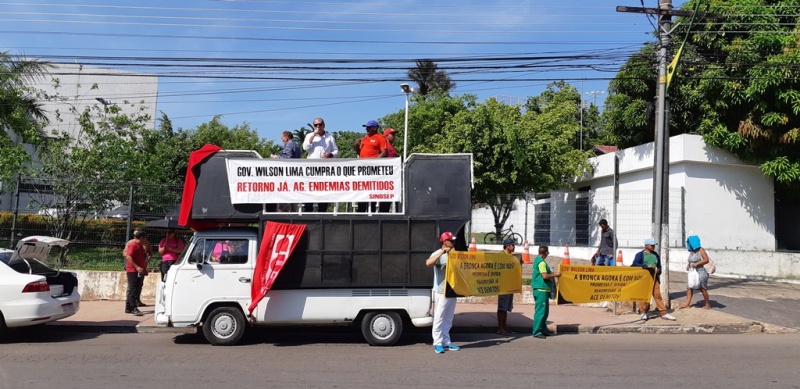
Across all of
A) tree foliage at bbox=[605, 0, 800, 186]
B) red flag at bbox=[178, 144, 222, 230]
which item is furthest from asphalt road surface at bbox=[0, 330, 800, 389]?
tree foliage at bbox=[605, 0, 800, 186]

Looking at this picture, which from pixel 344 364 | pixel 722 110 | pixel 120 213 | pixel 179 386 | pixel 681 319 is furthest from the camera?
pixel 722 110

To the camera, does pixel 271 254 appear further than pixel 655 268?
No

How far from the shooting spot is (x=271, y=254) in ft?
28.7

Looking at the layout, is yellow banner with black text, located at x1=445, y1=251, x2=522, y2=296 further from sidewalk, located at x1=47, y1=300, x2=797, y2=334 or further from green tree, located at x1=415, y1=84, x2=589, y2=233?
green tree, located at x1=415, y1=84, x2=589, y2=233

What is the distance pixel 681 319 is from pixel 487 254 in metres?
4.30

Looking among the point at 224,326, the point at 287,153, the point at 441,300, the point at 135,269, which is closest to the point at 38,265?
the point at 135,269

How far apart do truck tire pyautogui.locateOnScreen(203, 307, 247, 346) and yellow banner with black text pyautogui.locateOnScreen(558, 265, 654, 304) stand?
522 cm

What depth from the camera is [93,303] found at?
43.8 ft

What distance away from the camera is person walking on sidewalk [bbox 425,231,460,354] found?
28.3 feet

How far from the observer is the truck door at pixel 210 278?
8.78m

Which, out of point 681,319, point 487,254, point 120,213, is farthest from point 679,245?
point 120,213

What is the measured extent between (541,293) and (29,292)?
771 centimetres

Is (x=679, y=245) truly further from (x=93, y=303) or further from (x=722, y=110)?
(x=93, y=303)

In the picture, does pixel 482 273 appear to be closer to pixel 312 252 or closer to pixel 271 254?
pixel 312 252
